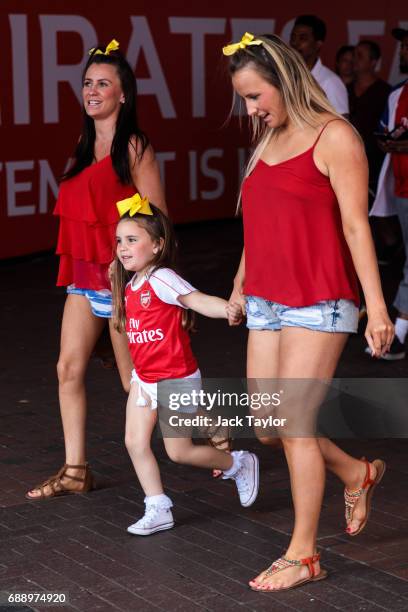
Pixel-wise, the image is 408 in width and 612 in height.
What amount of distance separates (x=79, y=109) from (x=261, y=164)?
8212mm

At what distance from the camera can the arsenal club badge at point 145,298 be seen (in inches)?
201

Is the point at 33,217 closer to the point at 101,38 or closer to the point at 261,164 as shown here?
the point at 101,38

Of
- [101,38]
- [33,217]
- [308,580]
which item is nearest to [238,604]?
[308,580]

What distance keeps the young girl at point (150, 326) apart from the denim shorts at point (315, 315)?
1.55ft

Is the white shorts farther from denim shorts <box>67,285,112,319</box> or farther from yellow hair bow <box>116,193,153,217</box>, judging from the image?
yellow hair bow <box>116,193,153,217</box>

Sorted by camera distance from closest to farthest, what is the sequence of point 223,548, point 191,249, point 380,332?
point 380,332, point 223,548, point 191,249

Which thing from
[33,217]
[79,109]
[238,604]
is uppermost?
[79,109]

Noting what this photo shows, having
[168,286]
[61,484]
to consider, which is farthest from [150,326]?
[61,484]

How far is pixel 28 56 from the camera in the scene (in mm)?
12031

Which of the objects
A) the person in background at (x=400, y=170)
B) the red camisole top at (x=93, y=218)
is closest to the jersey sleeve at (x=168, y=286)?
the red camisole top at (x=93, y=218)

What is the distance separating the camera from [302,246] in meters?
4.48

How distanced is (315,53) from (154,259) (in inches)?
179

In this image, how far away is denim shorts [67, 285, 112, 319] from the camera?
18.1ft

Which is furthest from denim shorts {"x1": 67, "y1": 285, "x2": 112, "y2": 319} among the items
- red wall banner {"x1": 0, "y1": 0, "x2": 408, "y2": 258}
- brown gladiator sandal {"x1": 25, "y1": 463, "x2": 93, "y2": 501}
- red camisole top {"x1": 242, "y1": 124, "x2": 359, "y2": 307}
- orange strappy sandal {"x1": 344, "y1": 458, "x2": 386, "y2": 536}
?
red wall banner {"x1": 0, "y1": 0, "x2": 408, "y2": 258}
